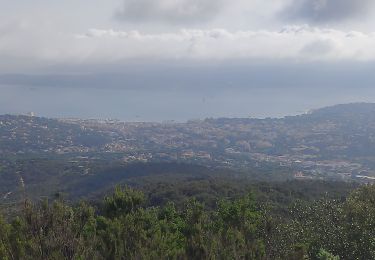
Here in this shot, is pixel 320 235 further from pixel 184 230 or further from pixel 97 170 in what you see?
pixel 97 170

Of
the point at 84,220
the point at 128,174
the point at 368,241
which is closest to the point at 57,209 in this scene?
the point at 84,220

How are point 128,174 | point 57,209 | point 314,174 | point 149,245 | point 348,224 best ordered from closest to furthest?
point 57,209
point 149,245
point 348,224
point 128,174
point 314,174

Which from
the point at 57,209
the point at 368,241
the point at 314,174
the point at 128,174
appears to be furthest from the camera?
the point at 314,174

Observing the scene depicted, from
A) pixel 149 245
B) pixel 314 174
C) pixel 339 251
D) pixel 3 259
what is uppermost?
pixel 3 259

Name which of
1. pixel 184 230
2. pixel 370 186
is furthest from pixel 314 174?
pixel 184 230

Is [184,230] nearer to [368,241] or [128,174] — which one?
[368,241]

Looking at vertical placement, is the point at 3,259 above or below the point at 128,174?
above

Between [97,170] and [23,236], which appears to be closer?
[23,236]
